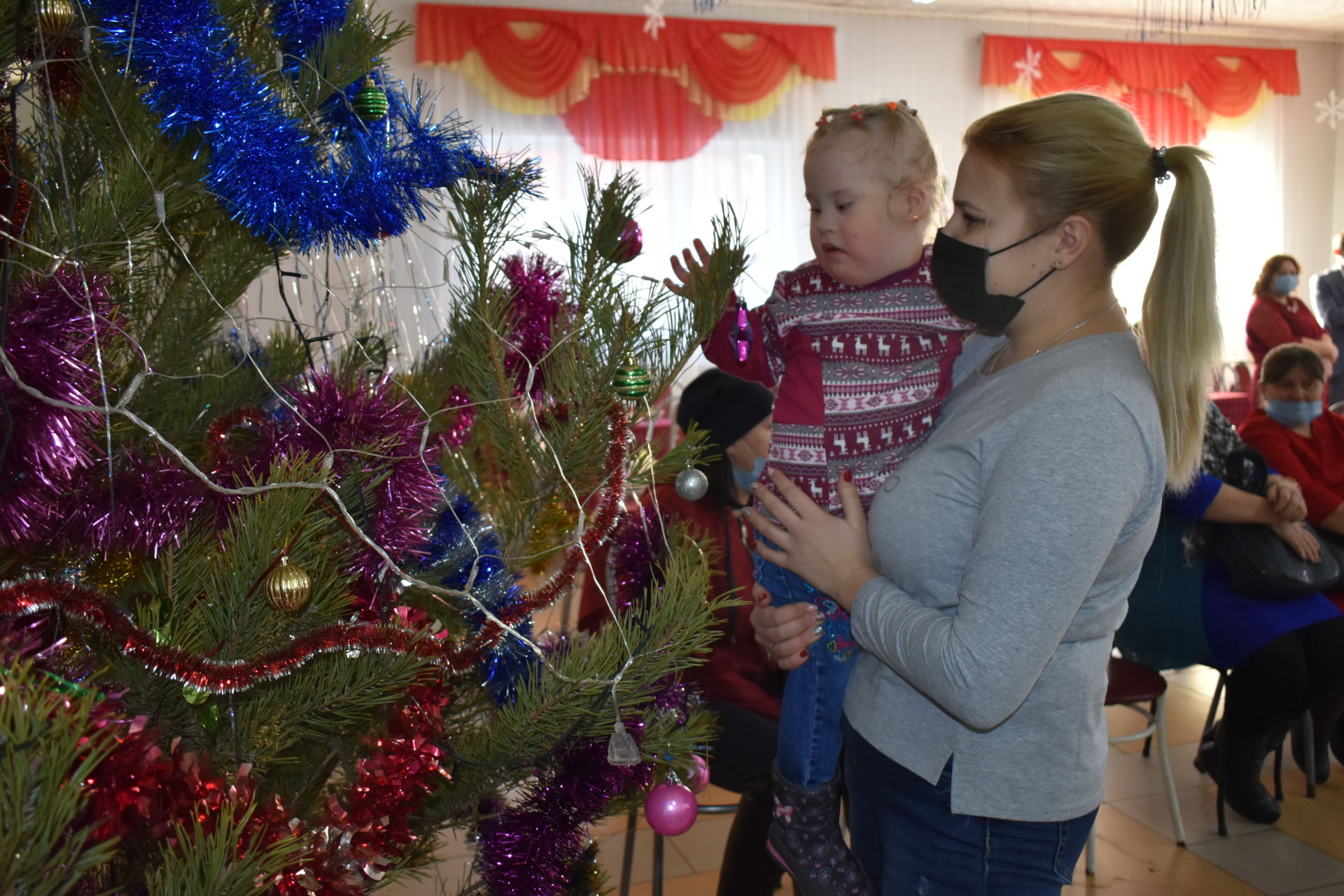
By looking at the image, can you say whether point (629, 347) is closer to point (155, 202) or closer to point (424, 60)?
point (155, 202)

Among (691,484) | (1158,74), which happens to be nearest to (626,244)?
(691,484)

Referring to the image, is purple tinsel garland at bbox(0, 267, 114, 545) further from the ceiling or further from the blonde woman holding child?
the ceiling

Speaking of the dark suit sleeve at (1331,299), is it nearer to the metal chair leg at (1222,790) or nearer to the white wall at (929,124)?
the white wall at (929,124)

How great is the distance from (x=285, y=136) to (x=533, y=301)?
308mm

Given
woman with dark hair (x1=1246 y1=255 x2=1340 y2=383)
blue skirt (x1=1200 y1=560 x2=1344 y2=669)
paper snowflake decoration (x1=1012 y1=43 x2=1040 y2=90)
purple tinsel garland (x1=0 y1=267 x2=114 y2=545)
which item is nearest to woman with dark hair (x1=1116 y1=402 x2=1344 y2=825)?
blue skirt (x1=1200 y1=560 x2=1344 y2=669)

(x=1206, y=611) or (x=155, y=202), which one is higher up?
(x=155, y=202)

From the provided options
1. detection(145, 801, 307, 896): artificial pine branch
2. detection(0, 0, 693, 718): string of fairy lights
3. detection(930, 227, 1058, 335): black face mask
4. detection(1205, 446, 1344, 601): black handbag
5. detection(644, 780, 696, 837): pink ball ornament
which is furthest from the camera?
detection(1205, 446, 1344, 601): black handbag

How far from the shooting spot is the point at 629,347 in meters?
0.93

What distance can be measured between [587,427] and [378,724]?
0.37m

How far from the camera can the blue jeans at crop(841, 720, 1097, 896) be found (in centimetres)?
103

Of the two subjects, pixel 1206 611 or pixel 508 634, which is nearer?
pixel 508 634

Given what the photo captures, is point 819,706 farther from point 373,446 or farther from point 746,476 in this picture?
point 746,476

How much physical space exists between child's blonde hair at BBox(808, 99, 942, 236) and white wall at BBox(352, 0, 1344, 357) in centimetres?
498

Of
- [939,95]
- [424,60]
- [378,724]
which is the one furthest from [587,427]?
[939,95]
